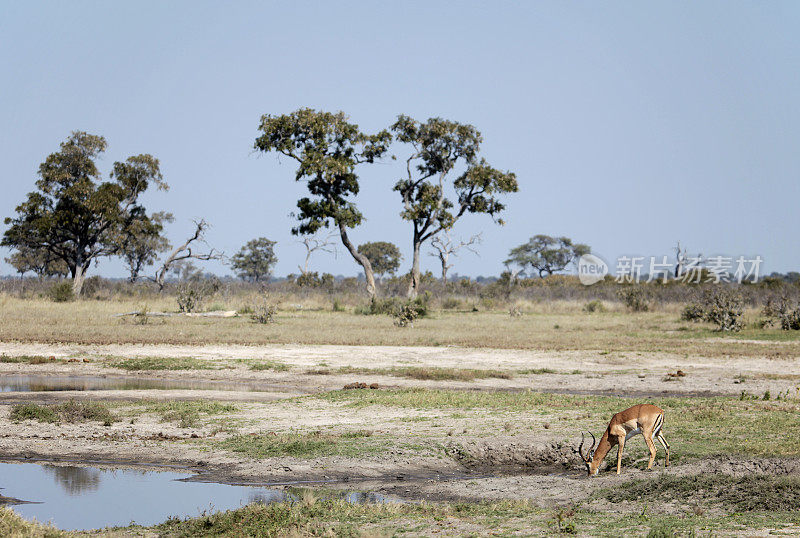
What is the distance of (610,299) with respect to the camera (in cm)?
5906

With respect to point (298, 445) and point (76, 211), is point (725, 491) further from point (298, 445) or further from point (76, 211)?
point (76, 211)

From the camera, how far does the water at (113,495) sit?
905cm

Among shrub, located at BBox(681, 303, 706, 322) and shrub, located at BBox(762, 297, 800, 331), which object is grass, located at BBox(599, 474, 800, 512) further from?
shrub, located at BBox(681, 303, 706, 322)

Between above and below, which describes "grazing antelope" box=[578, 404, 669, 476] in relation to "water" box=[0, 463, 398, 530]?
above

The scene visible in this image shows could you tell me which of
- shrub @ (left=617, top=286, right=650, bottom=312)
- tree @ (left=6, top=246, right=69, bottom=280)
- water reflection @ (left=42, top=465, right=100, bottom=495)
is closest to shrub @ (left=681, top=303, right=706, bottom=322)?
shrub @ (left=617, top=286, right=650, bottom=312)

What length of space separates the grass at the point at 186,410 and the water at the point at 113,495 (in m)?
2.67

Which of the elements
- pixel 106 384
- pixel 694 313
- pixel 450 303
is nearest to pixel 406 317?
pixel 694 313

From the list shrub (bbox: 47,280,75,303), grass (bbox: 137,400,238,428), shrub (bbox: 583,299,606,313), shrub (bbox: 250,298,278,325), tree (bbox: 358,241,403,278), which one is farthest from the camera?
tree (bbox: 358,241,403,278)

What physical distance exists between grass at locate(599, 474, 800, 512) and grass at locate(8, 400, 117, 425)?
825 centimetres

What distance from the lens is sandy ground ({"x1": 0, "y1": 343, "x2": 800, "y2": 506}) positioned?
33.7 ft

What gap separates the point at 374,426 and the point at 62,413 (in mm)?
4970

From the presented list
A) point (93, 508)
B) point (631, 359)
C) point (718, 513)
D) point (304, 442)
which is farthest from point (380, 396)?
point (631, 359)

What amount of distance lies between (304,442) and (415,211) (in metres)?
41.4

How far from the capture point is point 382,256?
101m
